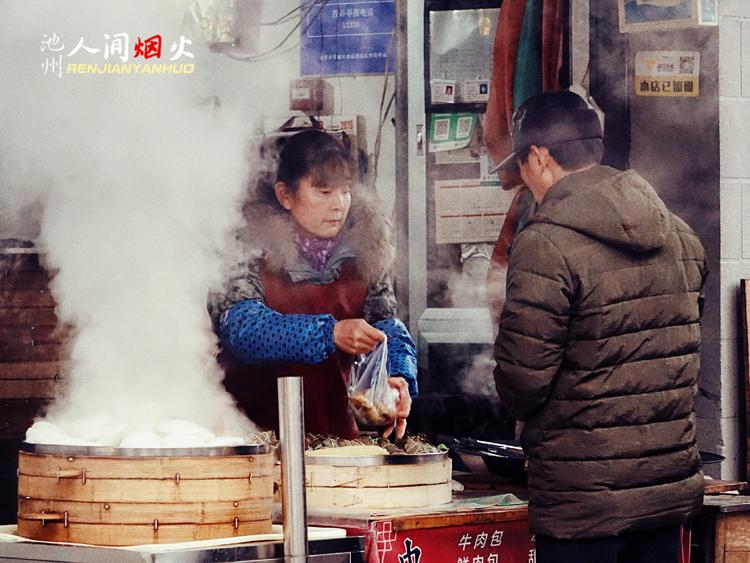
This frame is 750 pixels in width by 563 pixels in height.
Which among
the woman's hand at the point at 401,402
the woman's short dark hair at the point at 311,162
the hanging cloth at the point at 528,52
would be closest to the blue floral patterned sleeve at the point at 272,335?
the woman's hand at the point at 401,402

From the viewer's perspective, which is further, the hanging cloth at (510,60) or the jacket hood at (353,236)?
the hanging cloth at (510,60)

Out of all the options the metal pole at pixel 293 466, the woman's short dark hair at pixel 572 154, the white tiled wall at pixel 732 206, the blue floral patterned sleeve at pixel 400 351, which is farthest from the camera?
the white tiled wall at pixel 732 206

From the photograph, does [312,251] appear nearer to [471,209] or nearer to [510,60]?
[471,209]

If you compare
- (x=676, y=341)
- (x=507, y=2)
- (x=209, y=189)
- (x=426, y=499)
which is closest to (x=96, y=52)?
(x=209, y=189)

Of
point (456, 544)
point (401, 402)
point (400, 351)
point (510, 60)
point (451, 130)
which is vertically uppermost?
point (510, 60)

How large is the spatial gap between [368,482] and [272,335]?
152cm

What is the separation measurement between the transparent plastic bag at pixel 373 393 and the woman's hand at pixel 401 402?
121 mm

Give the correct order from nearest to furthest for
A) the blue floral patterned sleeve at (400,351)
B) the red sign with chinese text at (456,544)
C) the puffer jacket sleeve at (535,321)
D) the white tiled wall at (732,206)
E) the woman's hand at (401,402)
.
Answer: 1. the puffer jacket sleeve at (535,321)
2. the red sign with chinese text at (456,544)
3. the woman's hand at (401,402)
4. the blue floral patterned sleeve at (400,351)
5. the white tiled wall at (732,206)

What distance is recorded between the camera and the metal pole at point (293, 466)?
333cm

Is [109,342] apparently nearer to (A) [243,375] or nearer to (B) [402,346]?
(A) [243,375]

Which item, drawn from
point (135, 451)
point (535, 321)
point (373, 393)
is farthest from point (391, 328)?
point (135, 451)

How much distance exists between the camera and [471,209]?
5836mm

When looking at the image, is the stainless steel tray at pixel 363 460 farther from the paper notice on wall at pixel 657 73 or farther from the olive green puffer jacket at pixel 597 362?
the paper notice on wall at pixel 657 73

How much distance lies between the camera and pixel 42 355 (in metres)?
5.70
